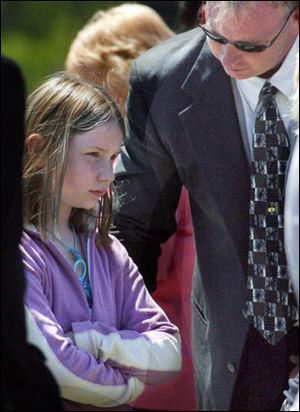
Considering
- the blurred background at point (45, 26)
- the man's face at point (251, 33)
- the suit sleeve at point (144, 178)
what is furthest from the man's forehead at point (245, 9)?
the blurred background at point (45, 26)

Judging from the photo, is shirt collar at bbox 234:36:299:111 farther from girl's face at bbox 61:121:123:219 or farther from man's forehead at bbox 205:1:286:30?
girl's face at bbox 61:121:123:219

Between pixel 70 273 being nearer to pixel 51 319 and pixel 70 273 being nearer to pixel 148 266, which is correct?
pixel 51 319

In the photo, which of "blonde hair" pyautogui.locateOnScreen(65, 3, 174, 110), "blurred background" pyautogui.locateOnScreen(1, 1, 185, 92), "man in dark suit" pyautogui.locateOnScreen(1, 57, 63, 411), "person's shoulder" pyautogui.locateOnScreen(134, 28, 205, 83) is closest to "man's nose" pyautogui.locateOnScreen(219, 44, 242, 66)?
"person's shoulder" pyautogui.locateOnScreen(134, 28, 205, 83)

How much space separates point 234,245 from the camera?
294cm

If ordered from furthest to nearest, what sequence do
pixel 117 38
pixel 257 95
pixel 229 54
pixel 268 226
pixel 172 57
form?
pixel 117 38 → pixel 172 57 → pixel 257 95 → pixel 268 226 → pixel 229 54

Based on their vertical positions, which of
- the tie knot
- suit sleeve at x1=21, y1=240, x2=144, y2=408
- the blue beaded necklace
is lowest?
suit sleeve at x1=21, y1=240, x2=144, y2=408

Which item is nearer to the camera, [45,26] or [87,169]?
[87,169]

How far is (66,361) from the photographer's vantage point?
8.30ft

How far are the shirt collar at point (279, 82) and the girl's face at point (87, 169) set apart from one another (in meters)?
0.41

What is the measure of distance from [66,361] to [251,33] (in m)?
0.82

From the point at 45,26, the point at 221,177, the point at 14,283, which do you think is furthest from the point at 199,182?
the point at 45,26

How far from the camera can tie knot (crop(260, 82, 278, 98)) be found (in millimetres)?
2821

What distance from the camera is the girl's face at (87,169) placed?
2691 mm

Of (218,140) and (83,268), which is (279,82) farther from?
(83,268)
